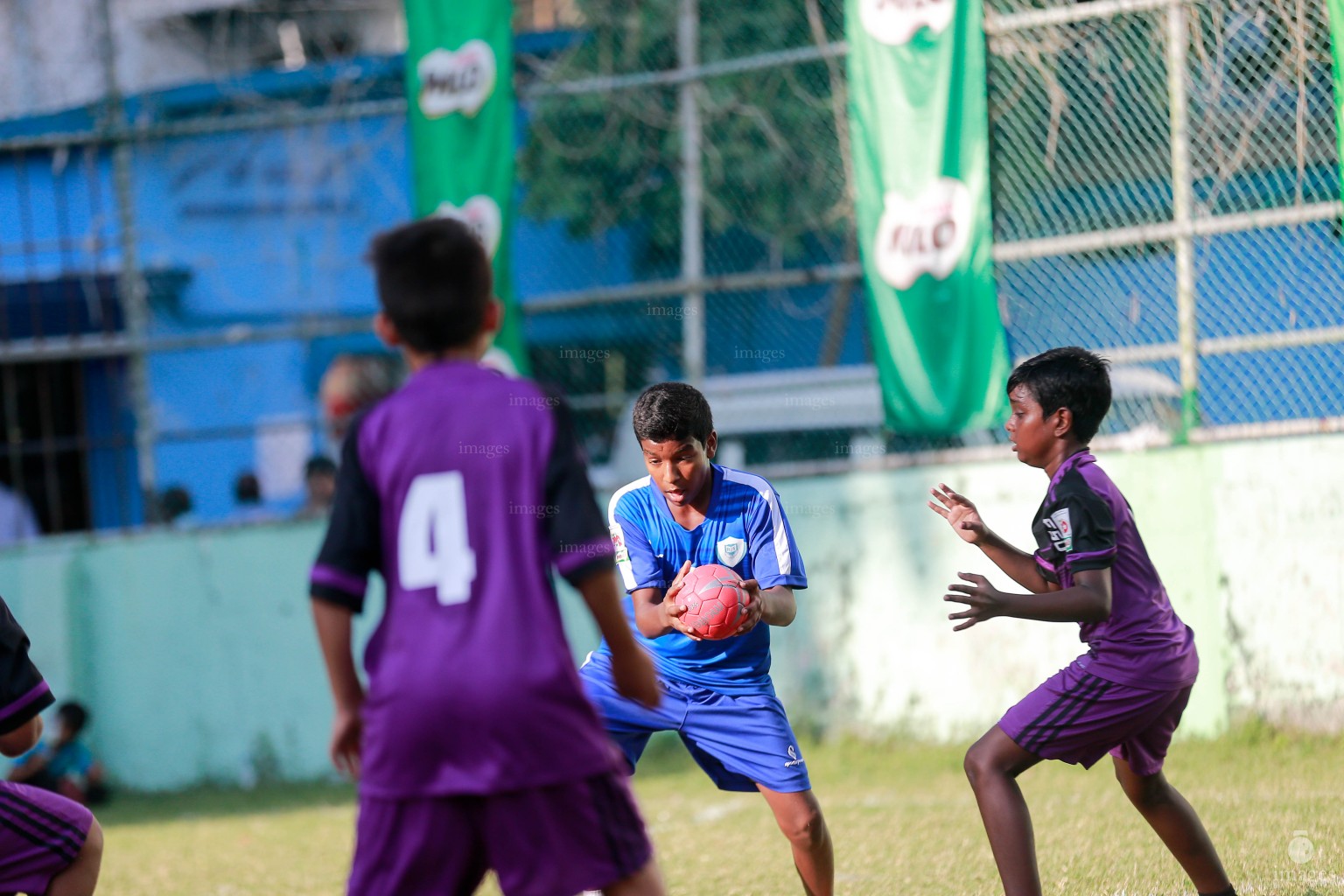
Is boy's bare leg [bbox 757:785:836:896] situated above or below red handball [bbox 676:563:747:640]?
below

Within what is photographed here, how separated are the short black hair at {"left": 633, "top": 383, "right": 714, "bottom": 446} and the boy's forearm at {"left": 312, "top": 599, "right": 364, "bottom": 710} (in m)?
1.61

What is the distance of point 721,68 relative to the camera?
892 centimetres

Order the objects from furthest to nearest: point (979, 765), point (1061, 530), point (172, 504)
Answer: point (172, 504)
point (979, 765)
point (1061, 530)

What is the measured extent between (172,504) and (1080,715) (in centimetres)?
764

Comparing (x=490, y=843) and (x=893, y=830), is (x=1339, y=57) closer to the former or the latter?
(x=893, y=830)

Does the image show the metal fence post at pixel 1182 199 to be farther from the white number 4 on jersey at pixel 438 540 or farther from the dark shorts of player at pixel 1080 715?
the white number 4 on jersey at pixel 438 540

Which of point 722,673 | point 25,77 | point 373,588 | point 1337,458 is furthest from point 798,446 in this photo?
point 25,77

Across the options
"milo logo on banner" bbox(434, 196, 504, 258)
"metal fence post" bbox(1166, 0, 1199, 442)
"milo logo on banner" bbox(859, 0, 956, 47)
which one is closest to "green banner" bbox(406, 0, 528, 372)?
"milo logo on banner" bbox(434, 196, 504, 258)

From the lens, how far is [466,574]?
2727mm

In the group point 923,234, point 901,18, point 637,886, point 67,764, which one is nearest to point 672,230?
point 901,18

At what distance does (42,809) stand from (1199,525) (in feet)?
19.9

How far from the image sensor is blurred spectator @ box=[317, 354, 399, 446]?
38.0 feet

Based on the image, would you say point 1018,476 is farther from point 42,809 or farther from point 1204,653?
point 42,809

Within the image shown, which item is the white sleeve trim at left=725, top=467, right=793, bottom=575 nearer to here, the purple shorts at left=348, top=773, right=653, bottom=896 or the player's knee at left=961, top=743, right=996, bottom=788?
the player's knee at left=961, top=743, right=996, bottom=788
